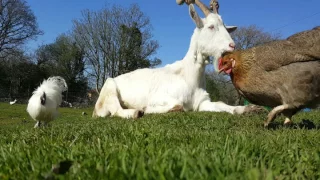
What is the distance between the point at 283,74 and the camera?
15.1ft

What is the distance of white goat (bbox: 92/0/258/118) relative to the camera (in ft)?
28.5

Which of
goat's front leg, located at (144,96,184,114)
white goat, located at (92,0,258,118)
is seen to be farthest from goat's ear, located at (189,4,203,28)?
goat's front leg, located at (144,96,184,114)

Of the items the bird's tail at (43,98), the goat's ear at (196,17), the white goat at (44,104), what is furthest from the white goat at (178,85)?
the bird's tail at (43,98)

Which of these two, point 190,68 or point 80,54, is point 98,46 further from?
point 190,68

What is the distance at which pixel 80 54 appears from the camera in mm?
50250

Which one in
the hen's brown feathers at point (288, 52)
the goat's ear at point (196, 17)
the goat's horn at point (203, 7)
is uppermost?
the goat's horn at point (203, 7)

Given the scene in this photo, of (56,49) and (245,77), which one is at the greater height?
(56,49)

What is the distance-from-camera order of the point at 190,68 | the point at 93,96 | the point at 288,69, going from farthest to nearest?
the point at 93,96 < the point at 190,68 < the point at 288,69

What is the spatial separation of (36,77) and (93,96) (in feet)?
31.1

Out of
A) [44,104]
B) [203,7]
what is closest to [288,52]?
[203,7]

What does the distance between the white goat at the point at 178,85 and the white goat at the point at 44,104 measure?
1207 millimetres

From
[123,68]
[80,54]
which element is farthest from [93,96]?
[123,68]

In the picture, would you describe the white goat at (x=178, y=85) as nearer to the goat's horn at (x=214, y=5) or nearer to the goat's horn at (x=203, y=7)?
the goat's horn at (x=203, y=7)

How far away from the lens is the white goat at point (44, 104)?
8.43 m
